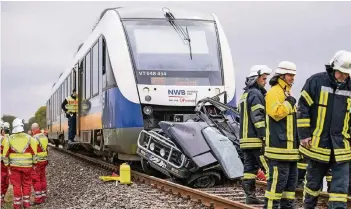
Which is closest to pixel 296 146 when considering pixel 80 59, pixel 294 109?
pixel 294 109

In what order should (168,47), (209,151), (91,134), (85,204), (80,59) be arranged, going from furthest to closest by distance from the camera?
(80,59), (91,134), (168,47), (209,151), (85,204)

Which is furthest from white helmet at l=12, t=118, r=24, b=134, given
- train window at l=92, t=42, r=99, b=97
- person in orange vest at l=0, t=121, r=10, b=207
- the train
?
train window at l=92, t=42, r=99, b=97

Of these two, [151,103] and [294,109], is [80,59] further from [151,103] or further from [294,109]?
[294,109]

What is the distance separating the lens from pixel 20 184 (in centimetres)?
948

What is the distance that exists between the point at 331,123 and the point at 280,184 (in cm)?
91

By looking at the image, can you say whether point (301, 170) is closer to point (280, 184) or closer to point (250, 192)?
point (250, 192)

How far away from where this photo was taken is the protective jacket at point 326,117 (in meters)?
5.61

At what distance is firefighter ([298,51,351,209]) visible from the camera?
558 cm

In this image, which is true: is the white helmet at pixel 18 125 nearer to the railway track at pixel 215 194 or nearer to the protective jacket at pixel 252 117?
the railway track at pixel 215 194

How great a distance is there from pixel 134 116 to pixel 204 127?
5.12ft

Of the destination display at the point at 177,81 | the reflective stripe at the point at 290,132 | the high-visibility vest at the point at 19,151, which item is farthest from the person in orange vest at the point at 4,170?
the reflective stripe at the point at 290,132

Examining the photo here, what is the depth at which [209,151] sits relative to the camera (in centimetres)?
911

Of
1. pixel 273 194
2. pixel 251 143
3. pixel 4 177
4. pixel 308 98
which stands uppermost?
pixel 308 98

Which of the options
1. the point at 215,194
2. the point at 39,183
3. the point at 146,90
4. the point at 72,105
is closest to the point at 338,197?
the point at 215,194
